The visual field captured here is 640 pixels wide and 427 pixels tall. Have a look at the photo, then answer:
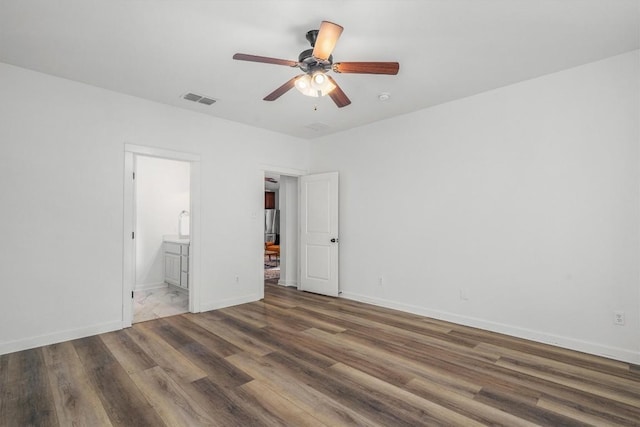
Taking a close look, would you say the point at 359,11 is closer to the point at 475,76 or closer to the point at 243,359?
the point at 475,76

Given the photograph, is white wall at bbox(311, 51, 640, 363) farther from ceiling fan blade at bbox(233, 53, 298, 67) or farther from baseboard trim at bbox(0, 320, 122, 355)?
baseboard trim at bbox(0, 320, 122, 355)

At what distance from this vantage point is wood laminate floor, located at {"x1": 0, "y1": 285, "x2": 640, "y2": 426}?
80.0 inches

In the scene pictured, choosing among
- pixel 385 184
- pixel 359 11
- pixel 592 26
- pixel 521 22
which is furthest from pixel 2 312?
pixel 592 26

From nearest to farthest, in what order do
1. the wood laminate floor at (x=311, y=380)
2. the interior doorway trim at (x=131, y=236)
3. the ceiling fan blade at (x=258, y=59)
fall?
the wood laminate floor at (x=311, y=380) → the ceiling fan blade at (x=258, y=59) → the interior doorway trim at (x=131, y=236)

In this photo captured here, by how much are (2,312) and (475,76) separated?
17.4 feet

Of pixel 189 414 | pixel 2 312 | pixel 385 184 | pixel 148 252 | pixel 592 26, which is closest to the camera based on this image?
pixel 189 414

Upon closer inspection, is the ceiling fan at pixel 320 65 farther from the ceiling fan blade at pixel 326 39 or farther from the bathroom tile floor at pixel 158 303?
the bathroom tile floor at pixel 158 303

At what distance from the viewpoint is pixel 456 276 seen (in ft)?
12.8

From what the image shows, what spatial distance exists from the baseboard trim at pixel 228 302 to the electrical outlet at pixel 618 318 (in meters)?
4.34

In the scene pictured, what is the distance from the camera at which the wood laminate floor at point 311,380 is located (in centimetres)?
203

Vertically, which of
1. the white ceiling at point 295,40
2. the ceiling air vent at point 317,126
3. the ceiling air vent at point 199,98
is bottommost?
the ceiling air vent at point 317,126

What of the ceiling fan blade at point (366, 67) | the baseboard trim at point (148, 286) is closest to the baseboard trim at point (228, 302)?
the baseboard trim at point (148, 286)

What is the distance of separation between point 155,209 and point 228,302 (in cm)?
260

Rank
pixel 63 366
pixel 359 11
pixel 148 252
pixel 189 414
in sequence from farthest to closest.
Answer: pixel 148 252
pixel 63 366
pixel 359 11
pixel 189 414
